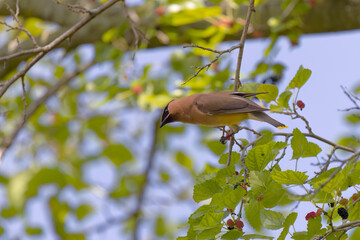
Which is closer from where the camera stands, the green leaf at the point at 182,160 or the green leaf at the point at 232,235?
the green leaf at the point at 232,235

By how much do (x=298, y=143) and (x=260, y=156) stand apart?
0.18 m

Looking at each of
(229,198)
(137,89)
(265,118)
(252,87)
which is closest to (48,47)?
(252,87)

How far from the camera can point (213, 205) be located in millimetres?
2285

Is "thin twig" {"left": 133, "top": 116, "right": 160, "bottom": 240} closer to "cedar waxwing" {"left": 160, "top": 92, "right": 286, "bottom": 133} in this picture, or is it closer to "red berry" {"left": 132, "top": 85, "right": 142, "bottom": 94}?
"red berry" {"left": 132, "top": 85, "right": 142, "bottom": 94}

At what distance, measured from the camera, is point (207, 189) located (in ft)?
7.86

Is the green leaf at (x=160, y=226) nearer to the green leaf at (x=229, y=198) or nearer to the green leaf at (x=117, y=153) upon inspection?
the green leaf at (x=117, y=153)

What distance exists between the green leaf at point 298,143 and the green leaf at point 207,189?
383 millimetres

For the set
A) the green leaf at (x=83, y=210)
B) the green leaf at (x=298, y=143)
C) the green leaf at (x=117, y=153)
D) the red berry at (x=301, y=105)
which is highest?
the red berry at (x=301, y=105)

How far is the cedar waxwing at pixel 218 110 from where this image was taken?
2.99 metres

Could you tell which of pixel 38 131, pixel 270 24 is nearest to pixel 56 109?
pixel 38 131

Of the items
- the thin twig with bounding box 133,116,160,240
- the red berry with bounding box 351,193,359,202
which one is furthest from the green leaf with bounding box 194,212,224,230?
the thin twig with bounding box 133,116,160,240

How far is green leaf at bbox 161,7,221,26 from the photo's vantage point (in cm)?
443

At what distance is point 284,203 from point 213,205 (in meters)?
0.47

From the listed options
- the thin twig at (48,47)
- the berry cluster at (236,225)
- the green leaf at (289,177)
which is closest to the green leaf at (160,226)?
the thin twig at (48,47)
